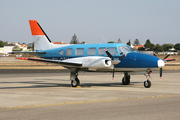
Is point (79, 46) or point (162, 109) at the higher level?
point (79, 46)

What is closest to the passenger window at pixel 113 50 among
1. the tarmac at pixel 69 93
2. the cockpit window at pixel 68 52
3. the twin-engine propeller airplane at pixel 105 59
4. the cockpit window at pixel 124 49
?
the twin-engine propeller airplane at pixel 105 59

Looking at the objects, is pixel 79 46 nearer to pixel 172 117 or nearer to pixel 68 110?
pixel 68 110

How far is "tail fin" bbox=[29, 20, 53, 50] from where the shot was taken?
24266 millimetres

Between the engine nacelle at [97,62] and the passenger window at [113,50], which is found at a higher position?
the passenger window at [113,50]

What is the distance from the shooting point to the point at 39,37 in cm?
2450

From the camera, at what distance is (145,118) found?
9430 millimetres

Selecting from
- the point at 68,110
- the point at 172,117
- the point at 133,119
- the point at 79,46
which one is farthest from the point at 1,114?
the point at 79,46

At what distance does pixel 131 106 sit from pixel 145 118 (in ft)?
8.16

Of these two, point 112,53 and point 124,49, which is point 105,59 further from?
point 124,49

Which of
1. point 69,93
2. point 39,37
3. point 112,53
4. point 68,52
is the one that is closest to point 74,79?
point 68,52

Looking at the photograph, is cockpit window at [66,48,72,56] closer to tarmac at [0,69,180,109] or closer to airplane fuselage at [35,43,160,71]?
airplane fuselage at [35,43,160,71]

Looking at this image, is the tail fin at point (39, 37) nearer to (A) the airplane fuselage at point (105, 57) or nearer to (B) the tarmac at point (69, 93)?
(A) the airplane fuselage at point (105, 57)

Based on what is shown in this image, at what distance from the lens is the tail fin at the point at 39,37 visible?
2427 cm

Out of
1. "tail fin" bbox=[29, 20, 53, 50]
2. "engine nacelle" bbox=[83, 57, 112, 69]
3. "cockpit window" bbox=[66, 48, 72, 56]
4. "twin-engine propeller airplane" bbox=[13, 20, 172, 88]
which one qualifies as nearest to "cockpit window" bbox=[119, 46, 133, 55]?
"twin-engine propeller airplane" bbox=[13, 20, 172, 88]
